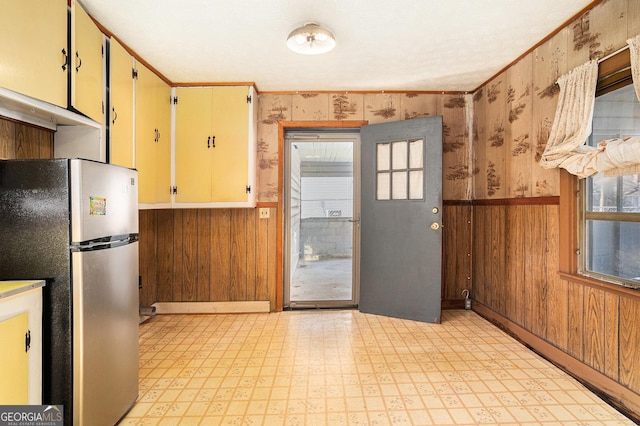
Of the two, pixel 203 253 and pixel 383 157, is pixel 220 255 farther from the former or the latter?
pixel 383 157

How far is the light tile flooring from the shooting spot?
1.82m

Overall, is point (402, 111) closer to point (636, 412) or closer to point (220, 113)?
point (220, 113)

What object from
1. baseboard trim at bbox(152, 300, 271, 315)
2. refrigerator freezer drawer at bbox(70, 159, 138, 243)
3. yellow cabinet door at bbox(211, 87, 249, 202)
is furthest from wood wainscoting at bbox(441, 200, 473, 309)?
refrigerator freezer drawer at bbox(70, 159, 138, 243)

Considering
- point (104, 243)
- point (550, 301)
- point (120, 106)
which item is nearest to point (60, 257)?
point (104, 243)

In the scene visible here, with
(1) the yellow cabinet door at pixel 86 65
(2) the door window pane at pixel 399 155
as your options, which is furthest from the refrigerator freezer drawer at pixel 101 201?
(2) the door window pane at pixel 399 155

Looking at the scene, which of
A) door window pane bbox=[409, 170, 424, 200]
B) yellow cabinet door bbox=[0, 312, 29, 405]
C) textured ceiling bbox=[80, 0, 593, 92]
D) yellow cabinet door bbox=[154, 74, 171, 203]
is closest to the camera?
yellow cabinet door bbox=[0, 312, 29, 405]

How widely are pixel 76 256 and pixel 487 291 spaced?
3407mm

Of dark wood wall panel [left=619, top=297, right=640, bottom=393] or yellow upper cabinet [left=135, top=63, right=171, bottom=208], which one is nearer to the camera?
dark wood wall panel [left=619, top=297, right=640, bottom=393]

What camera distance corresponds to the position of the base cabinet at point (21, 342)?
1.27 metres

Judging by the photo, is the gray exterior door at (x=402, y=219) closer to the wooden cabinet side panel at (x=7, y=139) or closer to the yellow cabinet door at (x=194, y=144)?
the yellow cabinet door at (x=194, y=144)

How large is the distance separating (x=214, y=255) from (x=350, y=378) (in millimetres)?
2033

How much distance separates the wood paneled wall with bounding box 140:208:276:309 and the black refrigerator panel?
83.3 inches

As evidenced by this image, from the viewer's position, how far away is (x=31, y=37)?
5.31ft

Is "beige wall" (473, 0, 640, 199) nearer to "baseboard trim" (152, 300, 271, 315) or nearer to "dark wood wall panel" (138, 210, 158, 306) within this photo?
"baseboard trim" (152, 300, 271, 315)
